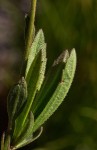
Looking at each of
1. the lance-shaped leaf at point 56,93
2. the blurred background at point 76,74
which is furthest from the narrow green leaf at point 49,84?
the blurred background at point 76,74

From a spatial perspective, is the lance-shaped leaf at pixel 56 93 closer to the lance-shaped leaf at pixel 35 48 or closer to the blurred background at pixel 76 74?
the lance-shaped leaf at pixel 35 48

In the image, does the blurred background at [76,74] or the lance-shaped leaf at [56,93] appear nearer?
the lance-shaped leaf at [56,93]

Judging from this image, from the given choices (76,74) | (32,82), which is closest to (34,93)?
(32,82)

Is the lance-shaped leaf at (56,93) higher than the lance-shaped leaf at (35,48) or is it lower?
lower

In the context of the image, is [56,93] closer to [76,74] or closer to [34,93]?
[34,93]

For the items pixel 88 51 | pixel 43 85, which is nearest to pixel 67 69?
pixel 43 85

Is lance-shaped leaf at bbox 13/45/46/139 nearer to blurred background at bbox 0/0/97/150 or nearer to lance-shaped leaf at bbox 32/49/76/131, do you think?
lance-shaped leaf at bbox 32/49/76/131
